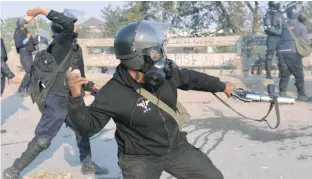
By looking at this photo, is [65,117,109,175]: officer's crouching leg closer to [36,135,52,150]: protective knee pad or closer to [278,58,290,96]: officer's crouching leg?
[36,135,52,150]: protective knee pad

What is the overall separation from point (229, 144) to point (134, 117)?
3250mm

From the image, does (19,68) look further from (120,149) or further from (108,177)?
(120,149)

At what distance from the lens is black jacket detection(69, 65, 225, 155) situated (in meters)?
2.98

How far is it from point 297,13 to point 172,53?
574cm

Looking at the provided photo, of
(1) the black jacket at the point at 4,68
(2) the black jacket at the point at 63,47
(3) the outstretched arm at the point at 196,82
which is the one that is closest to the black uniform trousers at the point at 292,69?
(1) the black jacket at the point at 4,68

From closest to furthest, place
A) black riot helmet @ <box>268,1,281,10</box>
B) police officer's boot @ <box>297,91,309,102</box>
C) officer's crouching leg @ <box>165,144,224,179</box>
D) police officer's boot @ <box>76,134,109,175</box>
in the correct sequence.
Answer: officer's crouching leg @ <box>165,144,224,179</box> < police officer's boot @ <box>76,134,109,175</box> < police officer's boot @ <box>297,91,309,102</box> < black riot helmet @ <box>268,1,281,10</box>

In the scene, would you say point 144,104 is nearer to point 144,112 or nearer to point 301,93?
point 144,112

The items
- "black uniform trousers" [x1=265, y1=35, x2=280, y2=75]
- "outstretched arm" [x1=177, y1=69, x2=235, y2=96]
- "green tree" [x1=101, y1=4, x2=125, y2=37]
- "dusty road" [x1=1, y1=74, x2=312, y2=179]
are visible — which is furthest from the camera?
"green tree" [x1=101, y1=4, x2=125, y2=37]

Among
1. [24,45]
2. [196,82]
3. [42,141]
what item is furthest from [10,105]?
[196,82]

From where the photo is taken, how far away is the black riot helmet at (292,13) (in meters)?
9.10

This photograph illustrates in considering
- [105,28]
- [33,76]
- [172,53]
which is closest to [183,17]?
[172,53]

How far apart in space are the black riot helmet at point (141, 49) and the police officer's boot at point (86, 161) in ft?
7.23

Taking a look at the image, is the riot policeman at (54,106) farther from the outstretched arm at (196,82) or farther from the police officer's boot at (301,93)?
the police officer's boot at (301,93)

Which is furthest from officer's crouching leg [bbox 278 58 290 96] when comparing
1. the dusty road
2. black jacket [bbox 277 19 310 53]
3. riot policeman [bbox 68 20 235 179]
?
riot policeman [bbox 68 20 235 179]
